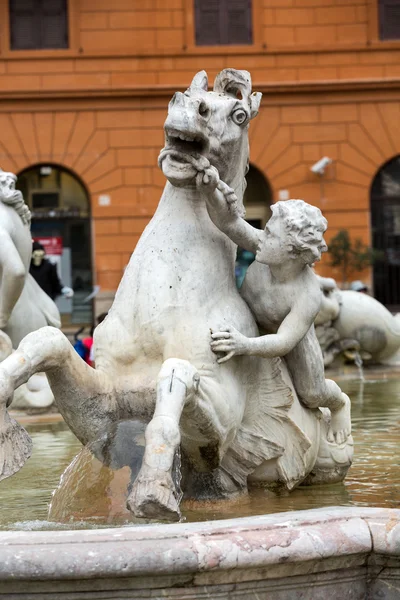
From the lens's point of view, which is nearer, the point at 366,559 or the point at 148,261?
the point at 366,559

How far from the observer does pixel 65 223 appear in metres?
31.5

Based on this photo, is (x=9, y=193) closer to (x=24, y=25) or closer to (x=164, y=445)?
(x=164, y=445)

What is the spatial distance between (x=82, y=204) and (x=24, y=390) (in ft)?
77.8

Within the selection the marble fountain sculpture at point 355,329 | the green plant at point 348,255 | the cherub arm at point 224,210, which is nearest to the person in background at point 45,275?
the marble fountain sculpture at point 355,329

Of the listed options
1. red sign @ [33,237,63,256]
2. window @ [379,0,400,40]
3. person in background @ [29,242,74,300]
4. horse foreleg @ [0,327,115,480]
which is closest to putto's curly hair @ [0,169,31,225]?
horse foreleg @ [0,327,115,480]

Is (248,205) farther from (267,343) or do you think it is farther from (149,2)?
(267,343)

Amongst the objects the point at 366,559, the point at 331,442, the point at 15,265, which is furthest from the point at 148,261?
the point at 15,265

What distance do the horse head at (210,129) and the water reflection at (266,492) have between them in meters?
0.95

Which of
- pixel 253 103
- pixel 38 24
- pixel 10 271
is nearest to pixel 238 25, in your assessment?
pixel 38 24

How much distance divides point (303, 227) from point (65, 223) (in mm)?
27334

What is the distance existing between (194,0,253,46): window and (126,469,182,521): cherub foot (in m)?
29.6

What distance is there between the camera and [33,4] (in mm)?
32812

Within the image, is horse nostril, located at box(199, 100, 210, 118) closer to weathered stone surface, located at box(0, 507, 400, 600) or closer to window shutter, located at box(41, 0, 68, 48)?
weathered stone surface, located at box(0, 507, 400, 600)

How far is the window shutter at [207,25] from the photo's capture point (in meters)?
32.6
